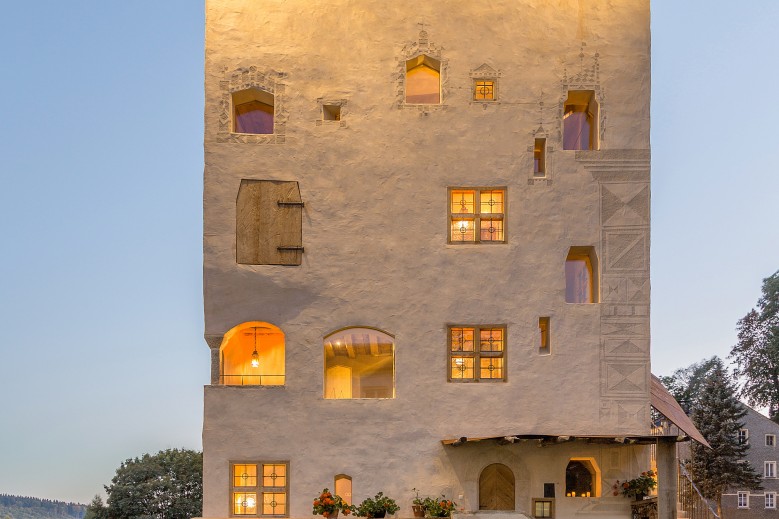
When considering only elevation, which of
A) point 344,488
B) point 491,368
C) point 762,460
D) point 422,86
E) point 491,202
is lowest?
point 762,460

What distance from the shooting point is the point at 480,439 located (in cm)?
1705

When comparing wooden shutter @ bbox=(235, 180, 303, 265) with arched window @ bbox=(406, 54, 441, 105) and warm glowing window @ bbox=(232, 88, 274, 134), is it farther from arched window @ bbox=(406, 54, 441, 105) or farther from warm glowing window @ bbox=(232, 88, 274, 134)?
arched window @ bbox=(406, 54, 441, 105)

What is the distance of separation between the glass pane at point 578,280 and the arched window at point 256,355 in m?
7.36

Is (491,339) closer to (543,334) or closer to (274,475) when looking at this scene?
(543,334)

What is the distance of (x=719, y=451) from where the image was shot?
44.8 meters

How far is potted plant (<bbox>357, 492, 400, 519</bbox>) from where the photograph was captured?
663 inches

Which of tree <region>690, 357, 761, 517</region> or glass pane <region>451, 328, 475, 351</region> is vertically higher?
glass pane <region>451, 328, 475, 351</region>

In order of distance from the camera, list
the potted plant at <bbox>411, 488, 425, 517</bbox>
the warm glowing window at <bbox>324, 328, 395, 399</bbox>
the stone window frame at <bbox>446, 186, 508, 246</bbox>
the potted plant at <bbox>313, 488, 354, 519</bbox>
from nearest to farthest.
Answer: the potted plant at <bbox>313, 488, 354, 519</bbox> → the potted plant at <bbox>411, 488, 425, 517</bbox> → the warm glowing window at <bbox>324, 328, 395, 399</bbox> → the stone window frame at <bbox>446, 186, 508, 246</bbox>

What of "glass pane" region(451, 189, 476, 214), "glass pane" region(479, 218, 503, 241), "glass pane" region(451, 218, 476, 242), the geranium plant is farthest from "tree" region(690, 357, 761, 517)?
"glass pane" region(451, 189, 476, 214)

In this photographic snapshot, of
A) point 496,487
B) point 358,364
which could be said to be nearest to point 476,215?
point 358,364

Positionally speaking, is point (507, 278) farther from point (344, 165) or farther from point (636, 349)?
point (344, 165)

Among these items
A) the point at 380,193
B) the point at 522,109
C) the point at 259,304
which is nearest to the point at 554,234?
the point at 522,109

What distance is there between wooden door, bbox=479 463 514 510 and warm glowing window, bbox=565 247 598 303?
4.38 m

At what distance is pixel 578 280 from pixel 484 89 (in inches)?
205
